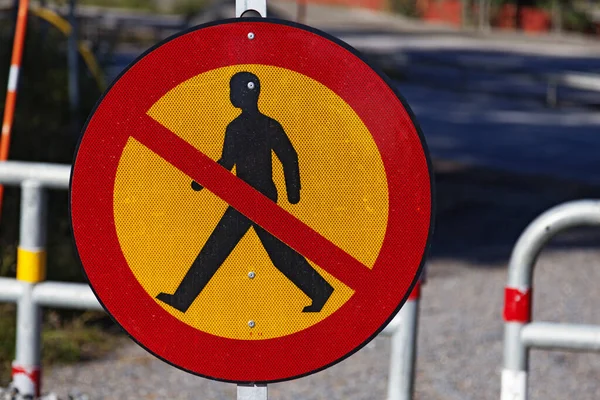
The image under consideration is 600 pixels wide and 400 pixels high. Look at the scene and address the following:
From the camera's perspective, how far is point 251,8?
2.49 meters

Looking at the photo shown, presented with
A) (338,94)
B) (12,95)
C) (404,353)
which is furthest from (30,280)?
(12,95)

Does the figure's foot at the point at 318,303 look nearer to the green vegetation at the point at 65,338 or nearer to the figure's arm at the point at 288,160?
the figure's arm at the point at 288,160

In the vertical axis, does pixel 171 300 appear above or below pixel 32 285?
below

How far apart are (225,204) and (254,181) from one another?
0.07 meters

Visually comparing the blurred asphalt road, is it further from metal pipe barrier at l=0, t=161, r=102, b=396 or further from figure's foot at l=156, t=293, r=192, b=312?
figure's foot at l=156, t=293, r=192, b=312

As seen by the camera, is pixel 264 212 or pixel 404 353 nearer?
pixel 264 212

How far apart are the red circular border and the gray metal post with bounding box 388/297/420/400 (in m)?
1.02

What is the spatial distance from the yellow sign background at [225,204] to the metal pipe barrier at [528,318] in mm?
862

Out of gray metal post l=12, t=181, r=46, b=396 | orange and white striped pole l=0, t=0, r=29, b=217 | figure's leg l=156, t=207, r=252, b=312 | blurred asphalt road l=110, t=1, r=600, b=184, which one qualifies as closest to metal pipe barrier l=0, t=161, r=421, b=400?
gray metal post l=12, t=181, r=46, b=396

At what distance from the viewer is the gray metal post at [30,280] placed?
3.84 metres

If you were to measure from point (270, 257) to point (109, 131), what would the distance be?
0.39 meters

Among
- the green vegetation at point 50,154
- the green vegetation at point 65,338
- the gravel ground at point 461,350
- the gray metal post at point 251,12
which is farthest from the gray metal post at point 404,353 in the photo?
the green vegetation at point 65,338

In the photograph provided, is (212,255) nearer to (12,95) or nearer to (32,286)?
(32,286)

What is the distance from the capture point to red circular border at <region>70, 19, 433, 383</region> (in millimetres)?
2393
